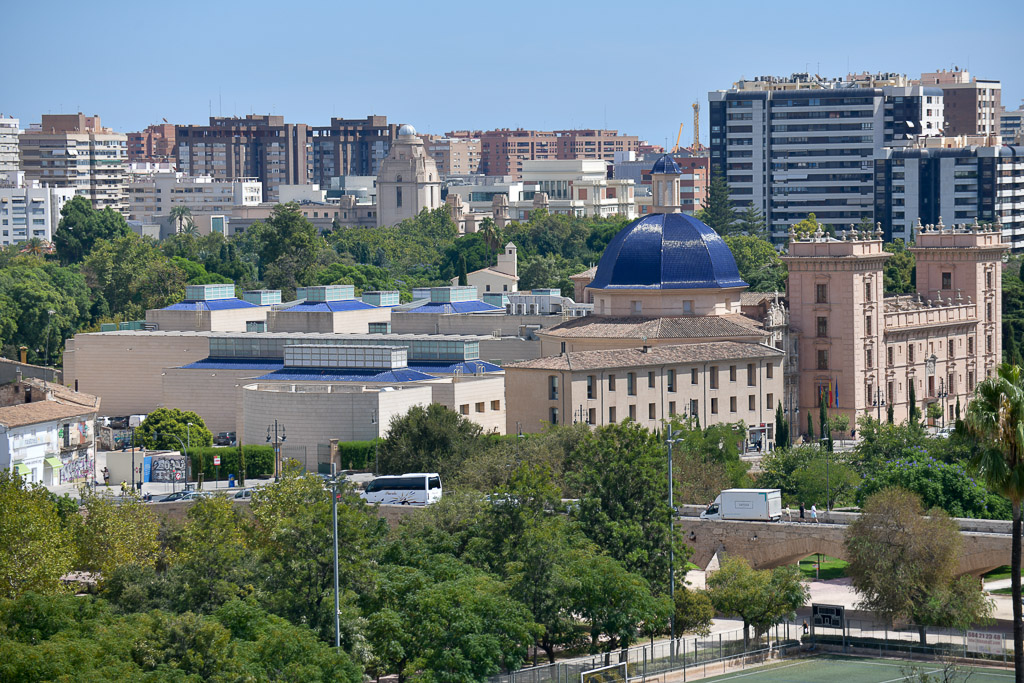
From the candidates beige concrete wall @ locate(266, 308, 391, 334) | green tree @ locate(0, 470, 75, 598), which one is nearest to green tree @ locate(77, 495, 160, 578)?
green tree @ locate(0, 470, 75, 598)

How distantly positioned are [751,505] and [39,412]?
34802mm

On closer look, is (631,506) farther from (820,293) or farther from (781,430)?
(820,293)

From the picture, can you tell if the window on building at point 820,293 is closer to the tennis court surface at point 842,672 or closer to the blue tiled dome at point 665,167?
the blue tiled dome at point 665,167

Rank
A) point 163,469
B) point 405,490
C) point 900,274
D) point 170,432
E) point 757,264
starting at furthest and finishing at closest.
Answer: point 757,264, point 900,274, point 170,432, point 163,469, point 405,490

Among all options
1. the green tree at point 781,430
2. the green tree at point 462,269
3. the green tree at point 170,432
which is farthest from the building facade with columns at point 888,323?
the green tree at point 462,269

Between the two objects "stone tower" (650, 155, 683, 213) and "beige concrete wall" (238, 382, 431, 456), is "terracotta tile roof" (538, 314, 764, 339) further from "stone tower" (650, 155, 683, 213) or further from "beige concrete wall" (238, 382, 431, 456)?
"beige concrete wall" (238, 382, 431, 456)

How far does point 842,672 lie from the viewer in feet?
222

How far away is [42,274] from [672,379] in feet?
248

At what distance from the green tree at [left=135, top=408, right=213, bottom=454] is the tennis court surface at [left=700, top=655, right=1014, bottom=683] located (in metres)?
43.8

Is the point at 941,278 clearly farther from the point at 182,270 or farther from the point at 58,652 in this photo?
the point at 58,652

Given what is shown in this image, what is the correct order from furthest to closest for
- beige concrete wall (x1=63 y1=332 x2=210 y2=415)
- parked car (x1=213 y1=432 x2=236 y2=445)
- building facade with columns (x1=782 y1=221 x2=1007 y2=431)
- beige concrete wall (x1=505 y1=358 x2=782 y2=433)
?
1. beige concrete wall (x1=63 y1=332 x2=210 y2=415)
2. building facade with columns (x1=782 y1=221 x2=1007 y2=431)
3. parked car (x1=213 y1=432 x2=236 y2=445)
4. beige concrete wall (x1=505 y1=358 x2=782 y2=433)

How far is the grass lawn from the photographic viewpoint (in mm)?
80781

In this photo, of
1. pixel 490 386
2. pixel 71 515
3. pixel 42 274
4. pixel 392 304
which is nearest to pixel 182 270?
pixel 42 274

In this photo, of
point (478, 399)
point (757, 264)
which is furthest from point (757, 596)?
point (757, 264)
